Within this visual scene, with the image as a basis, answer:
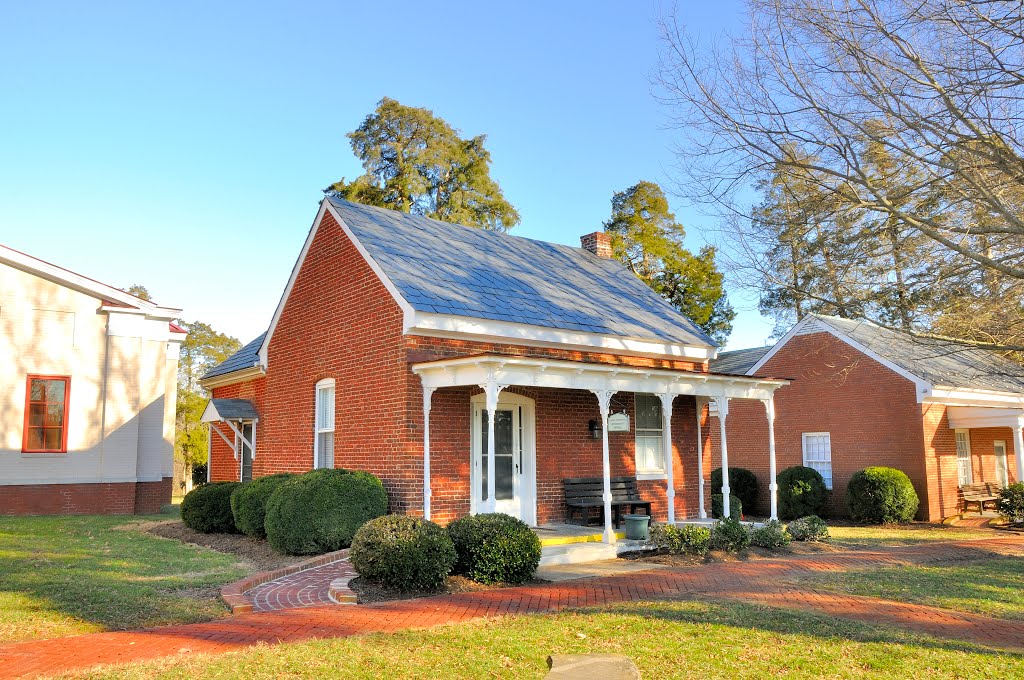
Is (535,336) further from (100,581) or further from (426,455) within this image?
(100,581)

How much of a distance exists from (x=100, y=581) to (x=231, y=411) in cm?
941

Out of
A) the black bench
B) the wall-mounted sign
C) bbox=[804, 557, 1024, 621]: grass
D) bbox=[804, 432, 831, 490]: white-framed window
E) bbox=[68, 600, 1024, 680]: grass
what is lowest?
bbox=[804, 557, 1024, 621]: grass

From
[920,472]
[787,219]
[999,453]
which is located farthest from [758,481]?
[787,219]

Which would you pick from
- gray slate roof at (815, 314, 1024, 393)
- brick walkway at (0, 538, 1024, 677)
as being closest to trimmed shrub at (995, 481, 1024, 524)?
gray slate roof at (815, 314, 1024, 393)

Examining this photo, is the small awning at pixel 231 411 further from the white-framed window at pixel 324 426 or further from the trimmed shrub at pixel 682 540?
the trimmed shrub at pixel 682 540

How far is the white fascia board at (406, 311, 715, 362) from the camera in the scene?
13680 millimetres

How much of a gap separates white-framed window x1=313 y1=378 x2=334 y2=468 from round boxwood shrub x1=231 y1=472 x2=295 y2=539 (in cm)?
136

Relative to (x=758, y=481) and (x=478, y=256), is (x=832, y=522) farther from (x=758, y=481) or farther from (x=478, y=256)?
(x=478, y=256)

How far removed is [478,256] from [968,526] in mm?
14920

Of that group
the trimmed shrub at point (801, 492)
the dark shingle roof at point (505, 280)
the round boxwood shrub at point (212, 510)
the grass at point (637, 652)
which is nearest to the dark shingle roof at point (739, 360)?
the trimmed shrub at point (801, 492)

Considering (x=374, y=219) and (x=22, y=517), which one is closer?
(x=374, y=219)

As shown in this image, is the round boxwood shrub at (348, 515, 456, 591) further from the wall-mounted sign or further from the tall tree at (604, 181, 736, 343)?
the tall tree at (604, 181, 736, 343)

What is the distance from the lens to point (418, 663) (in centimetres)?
667

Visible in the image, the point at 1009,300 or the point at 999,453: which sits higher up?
the point at 1009,300
